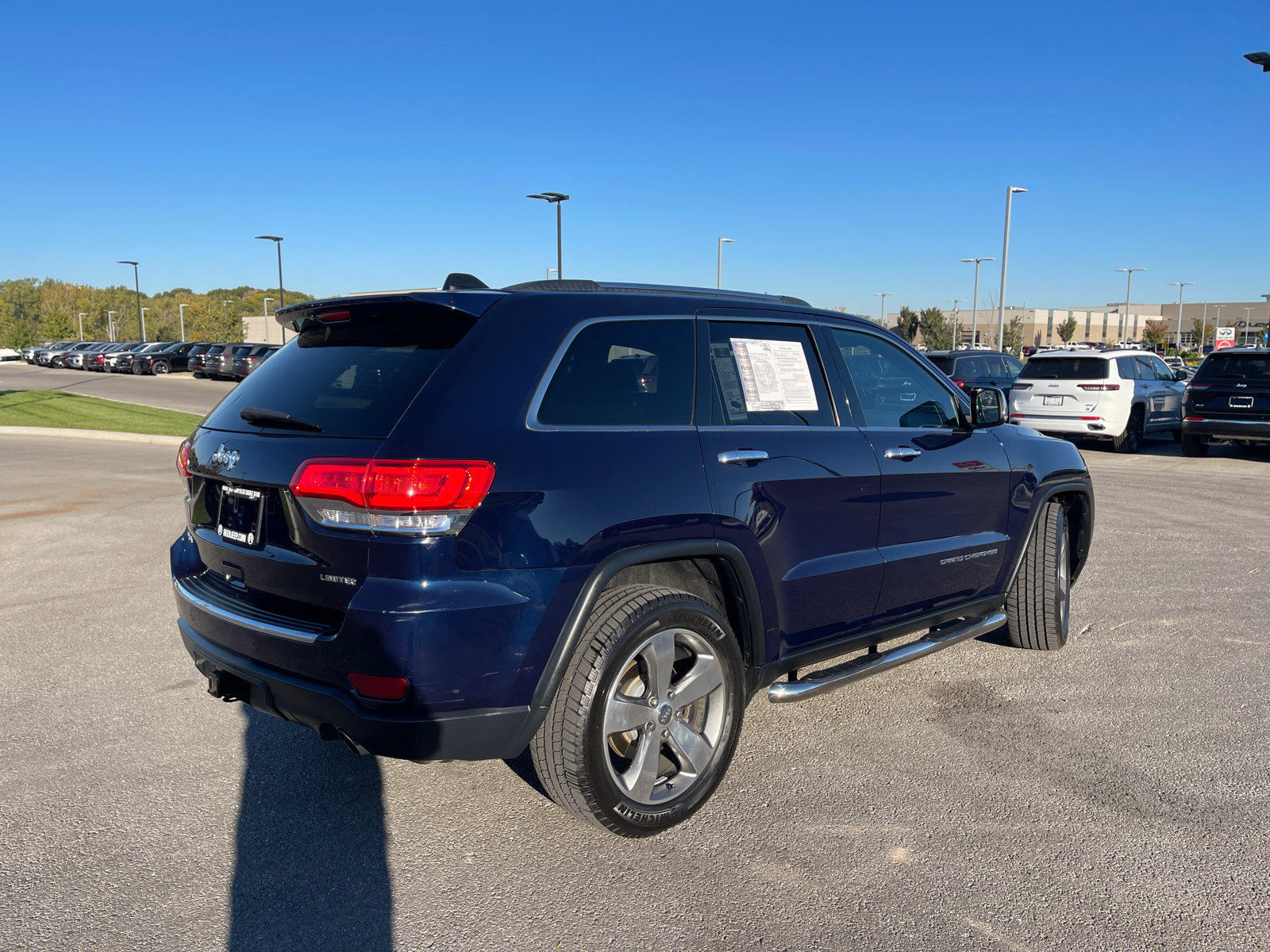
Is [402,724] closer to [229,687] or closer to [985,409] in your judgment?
[229,687]

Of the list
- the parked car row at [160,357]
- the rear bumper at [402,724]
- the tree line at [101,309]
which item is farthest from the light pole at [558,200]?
the tree line at [101,309]

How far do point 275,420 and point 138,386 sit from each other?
122ft

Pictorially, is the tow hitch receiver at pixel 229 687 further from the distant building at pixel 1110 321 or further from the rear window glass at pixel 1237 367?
the distant building at pixel 1110 321

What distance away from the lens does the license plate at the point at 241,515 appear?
3041 mm

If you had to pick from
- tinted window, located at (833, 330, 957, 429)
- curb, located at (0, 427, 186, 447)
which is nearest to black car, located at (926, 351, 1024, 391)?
curb, located at (0, 427, 186, 447)

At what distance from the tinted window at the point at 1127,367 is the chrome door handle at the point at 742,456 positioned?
1470 cm

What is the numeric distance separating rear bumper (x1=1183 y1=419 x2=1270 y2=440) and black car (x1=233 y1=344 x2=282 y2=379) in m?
34.1

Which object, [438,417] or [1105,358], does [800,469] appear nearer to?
[438,417]

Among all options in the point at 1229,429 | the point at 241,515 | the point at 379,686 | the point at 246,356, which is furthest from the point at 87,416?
the point at 1229,429

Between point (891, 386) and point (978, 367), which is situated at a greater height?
point (891, 386)

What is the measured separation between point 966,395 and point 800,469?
157 cm

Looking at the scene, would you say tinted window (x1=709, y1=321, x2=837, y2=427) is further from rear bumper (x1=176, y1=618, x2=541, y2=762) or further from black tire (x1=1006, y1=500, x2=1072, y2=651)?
black tire (x1=1006, y1=500, x2=1072, y2=651)

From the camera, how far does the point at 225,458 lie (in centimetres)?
321

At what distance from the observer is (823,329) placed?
13.3 feet
